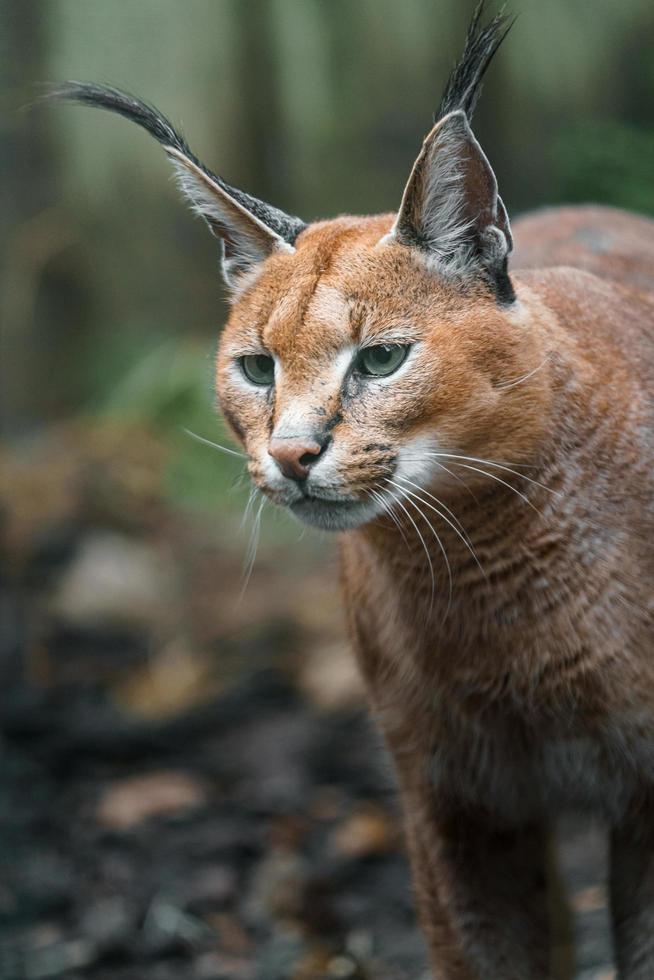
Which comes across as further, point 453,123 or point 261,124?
point 261,124

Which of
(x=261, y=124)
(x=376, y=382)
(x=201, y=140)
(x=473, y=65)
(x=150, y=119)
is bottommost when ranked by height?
(x=201, y=140)

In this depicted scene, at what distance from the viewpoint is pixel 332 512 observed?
3205mm

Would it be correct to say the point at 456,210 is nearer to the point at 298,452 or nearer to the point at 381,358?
the point at 381,358

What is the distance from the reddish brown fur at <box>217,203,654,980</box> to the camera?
10.6ft

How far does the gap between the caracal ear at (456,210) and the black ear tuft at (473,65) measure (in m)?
0.08

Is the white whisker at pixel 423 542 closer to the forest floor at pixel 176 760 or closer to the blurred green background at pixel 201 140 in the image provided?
the forest floor at pixel 176 760

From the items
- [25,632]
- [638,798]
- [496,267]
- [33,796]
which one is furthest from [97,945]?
[496,267]

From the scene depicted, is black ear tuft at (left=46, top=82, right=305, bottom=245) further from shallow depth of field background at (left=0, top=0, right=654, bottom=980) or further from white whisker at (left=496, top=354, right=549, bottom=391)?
shallow depth of field background at (left=0, top=0, right=654, bottom=980)

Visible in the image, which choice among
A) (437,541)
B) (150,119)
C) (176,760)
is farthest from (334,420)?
(176,760)

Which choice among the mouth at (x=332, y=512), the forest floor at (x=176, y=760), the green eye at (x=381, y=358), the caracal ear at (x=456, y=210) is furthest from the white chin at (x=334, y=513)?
the forest floor at (x=176, y=760)

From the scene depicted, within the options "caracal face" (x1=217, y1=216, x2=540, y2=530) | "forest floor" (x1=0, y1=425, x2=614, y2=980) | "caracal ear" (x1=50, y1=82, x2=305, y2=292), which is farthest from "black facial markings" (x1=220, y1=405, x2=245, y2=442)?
"forest floor" (x1=0, y1=425, x2=614, y2=980)

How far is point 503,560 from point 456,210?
0.90 metres

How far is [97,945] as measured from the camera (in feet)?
17.7

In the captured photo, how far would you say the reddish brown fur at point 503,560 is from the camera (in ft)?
10.6
